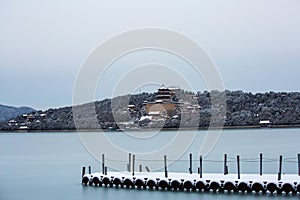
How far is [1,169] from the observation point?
87.5 feet

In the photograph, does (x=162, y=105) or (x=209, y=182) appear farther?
(x=162, y=105)

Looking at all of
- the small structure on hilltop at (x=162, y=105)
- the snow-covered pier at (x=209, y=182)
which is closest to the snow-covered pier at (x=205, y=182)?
the snow-covered pier at (x=209, y=182)

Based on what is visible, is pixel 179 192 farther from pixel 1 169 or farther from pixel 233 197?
pixel 1 169

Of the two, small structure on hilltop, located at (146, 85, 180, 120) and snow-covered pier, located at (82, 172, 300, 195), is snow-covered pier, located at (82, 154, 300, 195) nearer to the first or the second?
snow-covered pier, located at (82, 172, 300, 195)

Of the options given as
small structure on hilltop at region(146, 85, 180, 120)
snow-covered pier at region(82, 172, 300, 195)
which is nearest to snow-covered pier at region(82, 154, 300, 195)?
snow-covered pier at region(82, 172, 300, 195)

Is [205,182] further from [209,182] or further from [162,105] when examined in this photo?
[162,105]

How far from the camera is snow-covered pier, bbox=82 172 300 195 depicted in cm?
1332

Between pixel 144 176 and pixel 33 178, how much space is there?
740 centimetres

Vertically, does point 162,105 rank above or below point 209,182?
above

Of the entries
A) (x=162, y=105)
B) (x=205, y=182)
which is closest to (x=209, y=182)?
(x=205, y=182)

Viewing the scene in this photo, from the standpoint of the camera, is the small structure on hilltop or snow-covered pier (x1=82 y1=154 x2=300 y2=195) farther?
the small structure on hilltop

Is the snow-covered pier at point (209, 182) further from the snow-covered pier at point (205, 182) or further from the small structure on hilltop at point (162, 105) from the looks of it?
the small structure on hilltop at point (162, 105)

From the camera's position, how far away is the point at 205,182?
14039 mm

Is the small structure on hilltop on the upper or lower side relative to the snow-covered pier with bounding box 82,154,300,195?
upper
